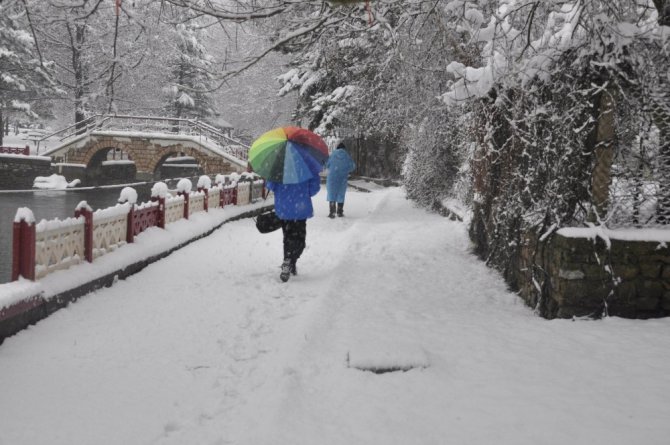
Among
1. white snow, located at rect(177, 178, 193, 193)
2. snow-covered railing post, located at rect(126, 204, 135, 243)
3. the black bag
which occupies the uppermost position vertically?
white snow, located at rect(177, 178, 193, 193)

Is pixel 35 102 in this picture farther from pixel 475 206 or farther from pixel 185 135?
pixel 475 206

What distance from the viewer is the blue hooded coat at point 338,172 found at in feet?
44.0

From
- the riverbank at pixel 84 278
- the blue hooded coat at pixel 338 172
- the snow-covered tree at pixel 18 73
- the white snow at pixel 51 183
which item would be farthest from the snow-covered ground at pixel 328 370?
the snow-covered tree at pixel 18 73

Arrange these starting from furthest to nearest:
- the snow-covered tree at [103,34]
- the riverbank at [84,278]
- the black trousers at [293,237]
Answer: the black trousers at [293,237] < the riverbank at [84,278] < the snow-covered tree at [103,34]

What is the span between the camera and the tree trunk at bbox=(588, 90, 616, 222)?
491cm

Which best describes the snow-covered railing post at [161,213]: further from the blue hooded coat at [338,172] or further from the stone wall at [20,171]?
the stone wall at [20,171]

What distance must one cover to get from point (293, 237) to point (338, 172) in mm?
6335

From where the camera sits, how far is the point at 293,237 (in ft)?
23.7

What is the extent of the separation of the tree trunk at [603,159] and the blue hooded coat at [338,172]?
8.64 meters

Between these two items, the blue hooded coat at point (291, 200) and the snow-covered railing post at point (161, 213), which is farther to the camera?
the snow-covered railing post at point (161, 213)

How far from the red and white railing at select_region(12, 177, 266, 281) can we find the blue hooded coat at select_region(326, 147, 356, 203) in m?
3.76

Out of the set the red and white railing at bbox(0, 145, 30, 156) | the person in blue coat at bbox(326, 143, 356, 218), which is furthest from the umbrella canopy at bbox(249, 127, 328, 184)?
the red and white railing at bbox(0, 145, 30, 156)

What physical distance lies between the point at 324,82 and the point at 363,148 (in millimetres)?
5874

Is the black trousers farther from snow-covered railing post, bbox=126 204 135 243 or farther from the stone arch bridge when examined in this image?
the stone arch bridge
